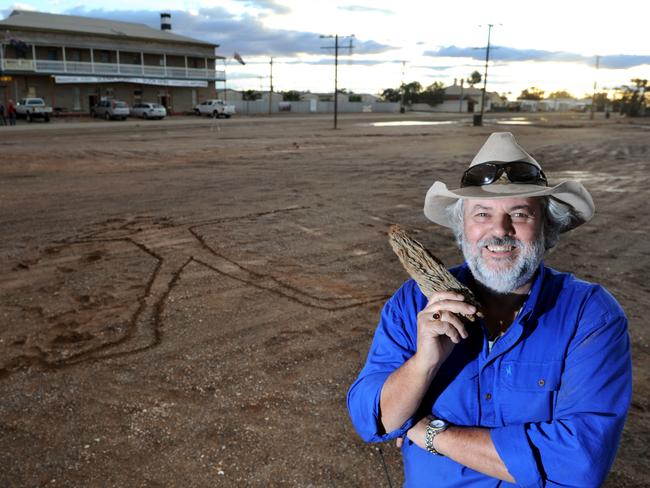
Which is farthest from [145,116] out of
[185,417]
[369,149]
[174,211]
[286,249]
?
[185,417]

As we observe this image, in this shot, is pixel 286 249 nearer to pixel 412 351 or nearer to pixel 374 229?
pixel 374 229

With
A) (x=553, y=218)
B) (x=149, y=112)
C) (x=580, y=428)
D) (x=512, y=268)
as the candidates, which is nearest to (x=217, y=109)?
(x=149, y=112)

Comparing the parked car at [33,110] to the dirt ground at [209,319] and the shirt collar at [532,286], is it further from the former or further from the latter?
the shirt collar at [532,286]

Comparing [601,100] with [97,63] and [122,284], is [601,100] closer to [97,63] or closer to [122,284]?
[97,63]

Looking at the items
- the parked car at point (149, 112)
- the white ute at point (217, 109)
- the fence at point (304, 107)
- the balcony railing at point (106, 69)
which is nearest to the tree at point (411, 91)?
the fence at point (304, 107)

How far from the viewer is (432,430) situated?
6.35ft

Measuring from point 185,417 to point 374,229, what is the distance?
5.60m

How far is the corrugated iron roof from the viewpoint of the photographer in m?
49.4

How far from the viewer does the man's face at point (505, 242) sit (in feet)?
7.03

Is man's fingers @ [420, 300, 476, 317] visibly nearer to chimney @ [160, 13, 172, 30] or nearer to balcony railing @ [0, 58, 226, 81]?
balcony railing @ [0, 58, 226, 81]

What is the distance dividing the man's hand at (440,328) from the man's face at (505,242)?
0.45 m

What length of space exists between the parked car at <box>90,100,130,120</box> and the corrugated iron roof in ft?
35.3

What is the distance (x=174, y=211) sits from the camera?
9930 millimetres

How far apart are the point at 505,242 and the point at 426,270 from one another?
0.33m
